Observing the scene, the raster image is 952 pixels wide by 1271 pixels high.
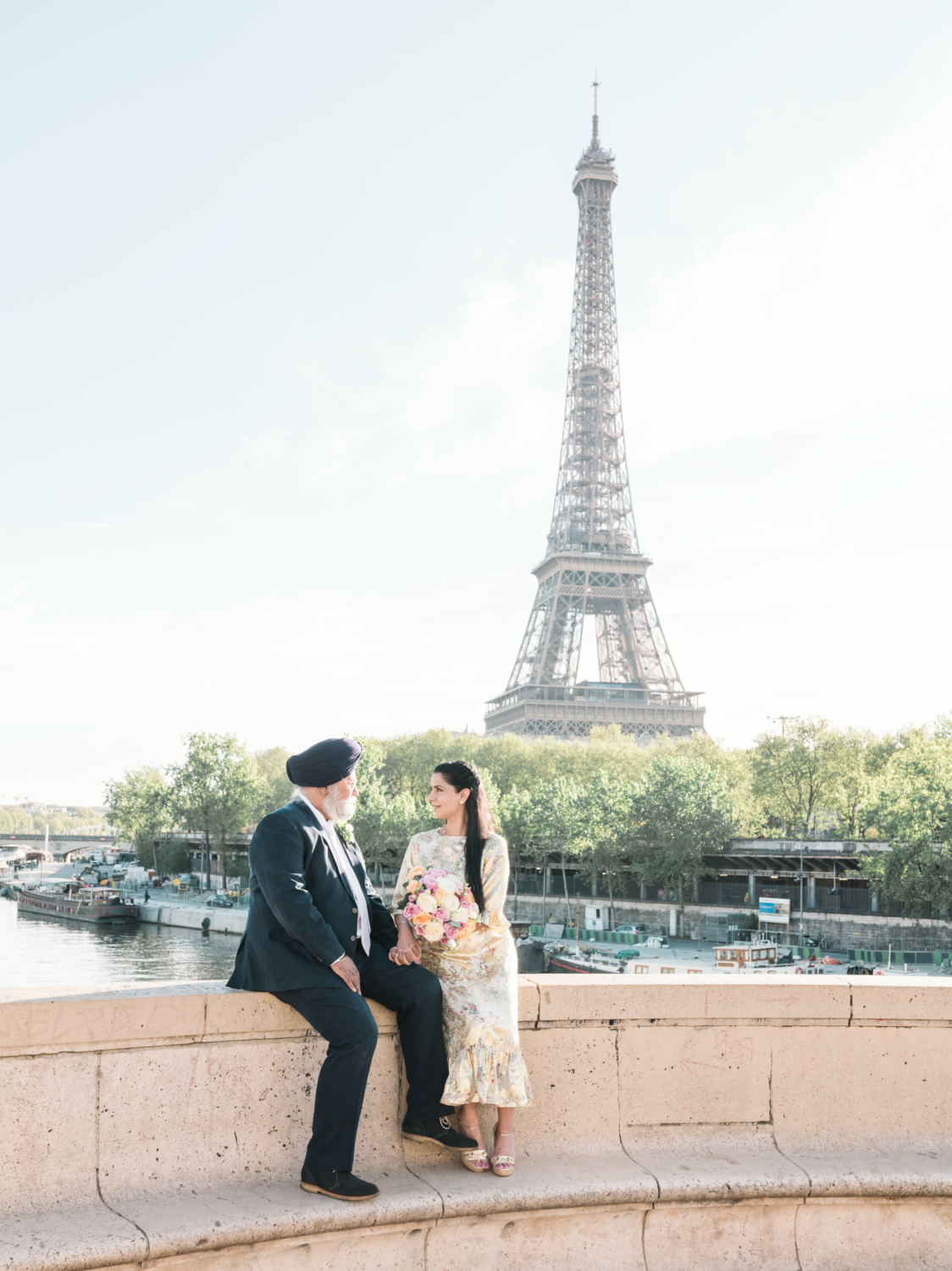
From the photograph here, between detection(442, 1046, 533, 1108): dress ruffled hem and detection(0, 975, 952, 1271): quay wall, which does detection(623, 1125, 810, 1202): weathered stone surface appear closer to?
detection(0, 975, 952, 1271): quay wall

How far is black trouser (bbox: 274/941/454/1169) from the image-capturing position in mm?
4367

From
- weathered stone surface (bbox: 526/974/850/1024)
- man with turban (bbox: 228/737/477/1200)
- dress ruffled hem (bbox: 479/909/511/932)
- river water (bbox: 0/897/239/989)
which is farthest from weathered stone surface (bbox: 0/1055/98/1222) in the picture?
river water (bbox: 0/897/239/989)

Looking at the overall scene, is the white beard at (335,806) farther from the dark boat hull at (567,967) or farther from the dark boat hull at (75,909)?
the dark boat hull at (75,909)

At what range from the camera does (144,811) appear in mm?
91188

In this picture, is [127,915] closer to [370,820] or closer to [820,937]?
[370,820]

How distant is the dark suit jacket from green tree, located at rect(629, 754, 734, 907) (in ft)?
173

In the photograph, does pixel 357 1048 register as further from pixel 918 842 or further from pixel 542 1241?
pixel 918 842

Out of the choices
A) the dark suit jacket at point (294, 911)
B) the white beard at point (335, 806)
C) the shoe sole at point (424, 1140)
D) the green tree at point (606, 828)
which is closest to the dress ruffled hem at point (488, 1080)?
the shoe sole at point (424, 1140)

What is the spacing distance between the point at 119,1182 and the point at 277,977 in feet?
3.05

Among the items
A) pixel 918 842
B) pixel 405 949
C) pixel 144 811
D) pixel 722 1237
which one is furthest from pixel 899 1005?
pixel 144 811

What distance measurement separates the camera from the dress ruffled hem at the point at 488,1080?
4605 mm

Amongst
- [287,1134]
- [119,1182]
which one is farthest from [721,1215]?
[119,1182]

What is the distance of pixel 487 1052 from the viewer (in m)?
4.67

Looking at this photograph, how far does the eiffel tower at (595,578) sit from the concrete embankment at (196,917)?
31.2 m
